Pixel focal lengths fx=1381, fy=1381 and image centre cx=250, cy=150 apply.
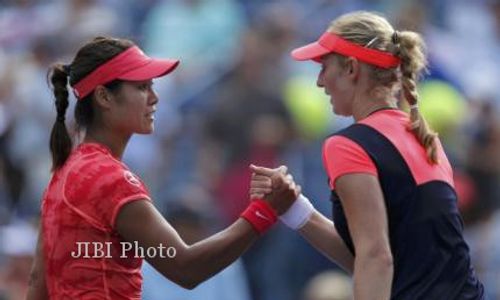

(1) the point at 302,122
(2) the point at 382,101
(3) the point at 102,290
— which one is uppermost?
(2) the point at 382,101

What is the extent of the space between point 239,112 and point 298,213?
459 cm

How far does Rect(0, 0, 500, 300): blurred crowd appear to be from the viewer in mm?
9219

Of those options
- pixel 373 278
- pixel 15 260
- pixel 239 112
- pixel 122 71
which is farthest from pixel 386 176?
pixel 239 112

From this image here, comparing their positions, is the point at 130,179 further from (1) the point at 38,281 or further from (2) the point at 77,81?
(1) the point at 38,281

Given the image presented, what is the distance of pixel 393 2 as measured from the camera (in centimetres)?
1143

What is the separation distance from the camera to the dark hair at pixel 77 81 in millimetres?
5078

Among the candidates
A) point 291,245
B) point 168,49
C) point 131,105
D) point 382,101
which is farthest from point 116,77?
point 168,49

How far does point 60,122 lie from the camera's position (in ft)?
16.9

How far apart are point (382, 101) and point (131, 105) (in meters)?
0.92

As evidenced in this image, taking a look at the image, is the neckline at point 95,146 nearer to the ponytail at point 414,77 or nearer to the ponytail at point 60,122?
the ponytail at point 60,122

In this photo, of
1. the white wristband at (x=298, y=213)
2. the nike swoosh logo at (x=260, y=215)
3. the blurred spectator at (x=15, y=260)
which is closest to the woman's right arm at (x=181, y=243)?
the nike swoosh logo at (x=260, y=215)

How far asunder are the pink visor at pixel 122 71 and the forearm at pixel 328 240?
0.82 m

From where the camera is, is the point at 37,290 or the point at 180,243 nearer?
the point at 180,243

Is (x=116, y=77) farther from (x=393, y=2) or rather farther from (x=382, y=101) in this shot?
(x=393, y=2)
